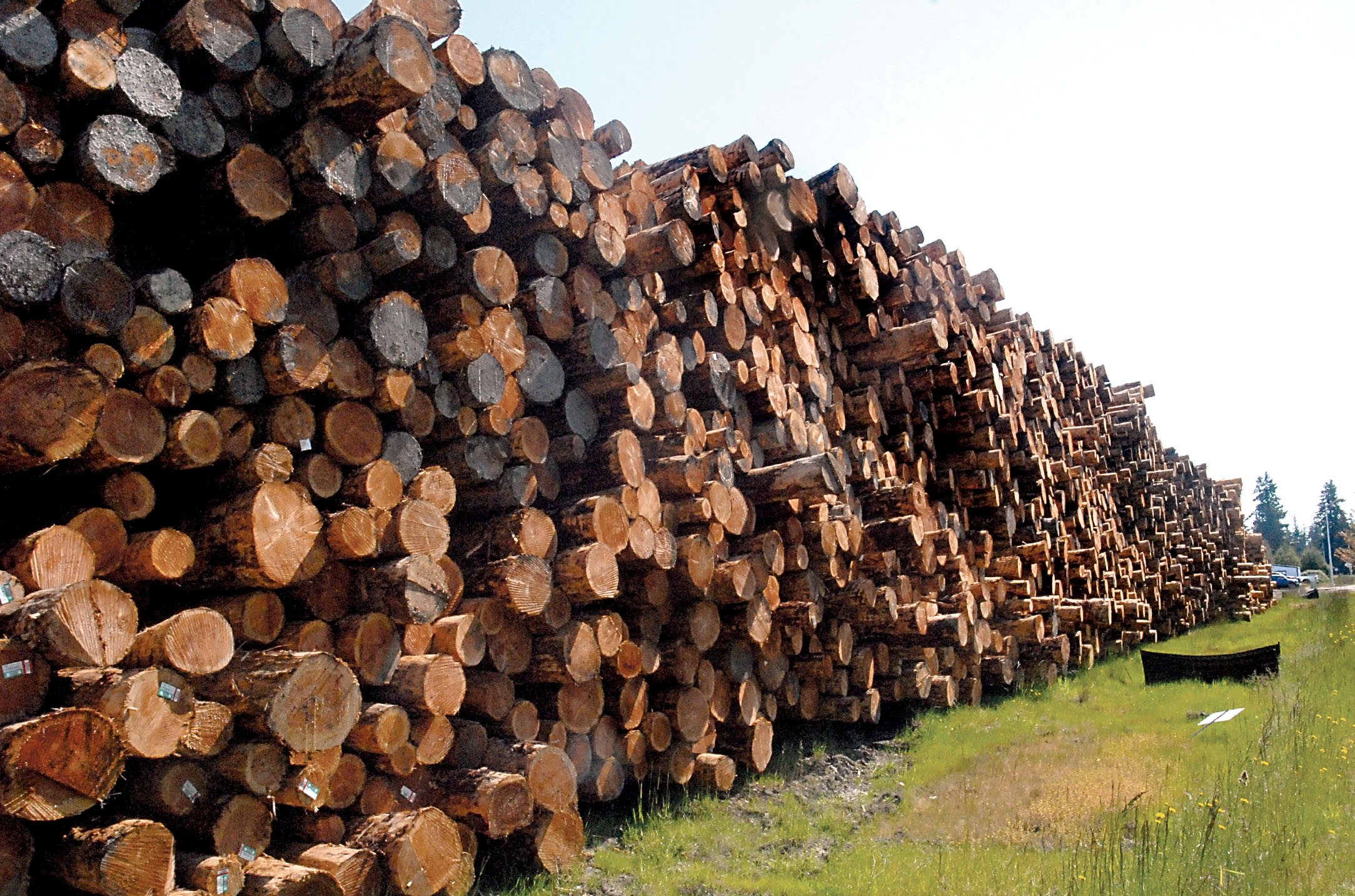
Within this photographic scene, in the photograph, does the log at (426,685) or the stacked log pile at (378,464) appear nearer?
the stacked log pile at (378,464)

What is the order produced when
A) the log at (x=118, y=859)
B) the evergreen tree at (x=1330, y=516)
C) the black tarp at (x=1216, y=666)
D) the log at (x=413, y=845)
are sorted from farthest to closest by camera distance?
the evergreen tree at (x=1330, y=516) < the black tarp at (x=1216, y=666) < the log at (x=413, y=845) < the log at (x=118, y=859)

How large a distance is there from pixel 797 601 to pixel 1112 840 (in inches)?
84.9

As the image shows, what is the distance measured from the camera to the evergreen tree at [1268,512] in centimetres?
9219

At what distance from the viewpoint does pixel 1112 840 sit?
364cm

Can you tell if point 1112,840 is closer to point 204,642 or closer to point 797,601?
point 797,601

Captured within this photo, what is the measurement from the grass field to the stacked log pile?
1.05ft

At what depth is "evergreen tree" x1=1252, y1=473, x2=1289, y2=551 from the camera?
92.2m

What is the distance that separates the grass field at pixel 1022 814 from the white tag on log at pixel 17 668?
187 centimetres

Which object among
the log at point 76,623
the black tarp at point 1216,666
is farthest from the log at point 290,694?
the black tarp at point 1216,666

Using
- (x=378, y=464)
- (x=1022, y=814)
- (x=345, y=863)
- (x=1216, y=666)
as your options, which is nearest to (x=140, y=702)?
(x=345, y=863)

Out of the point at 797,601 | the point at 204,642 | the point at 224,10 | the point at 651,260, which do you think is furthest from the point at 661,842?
the point at 224,10

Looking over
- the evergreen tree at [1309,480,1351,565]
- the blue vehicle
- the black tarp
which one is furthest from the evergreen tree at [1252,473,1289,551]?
the black tarp

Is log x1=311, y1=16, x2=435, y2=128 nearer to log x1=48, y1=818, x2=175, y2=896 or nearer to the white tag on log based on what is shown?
the white tag on log

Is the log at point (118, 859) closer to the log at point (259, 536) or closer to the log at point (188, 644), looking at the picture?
the log at point (188, 644)
